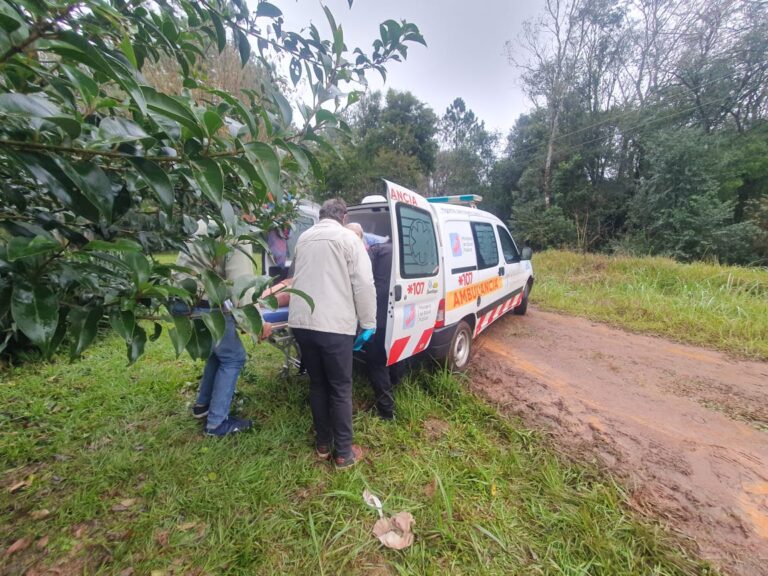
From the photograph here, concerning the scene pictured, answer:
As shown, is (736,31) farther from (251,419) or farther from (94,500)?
(94,500)

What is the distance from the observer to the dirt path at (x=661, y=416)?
5.99ft

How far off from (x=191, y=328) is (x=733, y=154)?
19.5 meters

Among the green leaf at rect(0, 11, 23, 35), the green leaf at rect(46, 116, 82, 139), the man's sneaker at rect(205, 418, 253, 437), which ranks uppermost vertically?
the green leaf at rect(0, 11, 23, 35)

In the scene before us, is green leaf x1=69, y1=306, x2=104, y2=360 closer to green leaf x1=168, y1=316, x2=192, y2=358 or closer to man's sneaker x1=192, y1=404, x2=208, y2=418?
green leaf x1=168, y1=316, x2=192, y2=358

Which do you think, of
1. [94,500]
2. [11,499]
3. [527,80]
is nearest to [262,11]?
[94,500]

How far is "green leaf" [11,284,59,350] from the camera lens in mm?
630

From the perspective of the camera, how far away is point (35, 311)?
650 millimetres

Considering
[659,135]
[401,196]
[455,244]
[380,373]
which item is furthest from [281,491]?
[659,135]

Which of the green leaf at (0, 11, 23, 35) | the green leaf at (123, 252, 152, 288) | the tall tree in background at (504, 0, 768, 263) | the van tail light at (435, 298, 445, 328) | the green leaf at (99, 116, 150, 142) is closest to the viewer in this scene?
the green leaf at (0, 11, 23, 35)

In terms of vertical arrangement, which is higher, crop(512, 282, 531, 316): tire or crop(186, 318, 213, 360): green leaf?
crop(186, 318, 213, 360): green leaf

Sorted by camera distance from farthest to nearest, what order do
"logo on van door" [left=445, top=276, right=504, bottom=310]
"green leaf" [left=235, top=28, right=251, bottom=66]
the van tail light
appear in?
"logo on van door" [left=445, top=276, right=504, bottom=310] → the van tail light → "green leaf" [left=235, top=28, right=251, bottom=66]

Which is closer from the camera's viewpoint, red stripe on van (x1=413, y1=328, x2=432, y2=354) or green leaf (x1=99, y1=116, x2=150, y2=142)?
green leaf (x1=99, y1=116, x2=150, y2=142)

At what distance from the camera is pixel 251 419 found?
8.77ft

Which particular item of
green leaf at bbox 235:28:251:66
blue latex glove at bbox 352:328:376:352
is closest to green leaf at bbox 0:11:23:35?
green leaf at bbox 235:28:251:66
